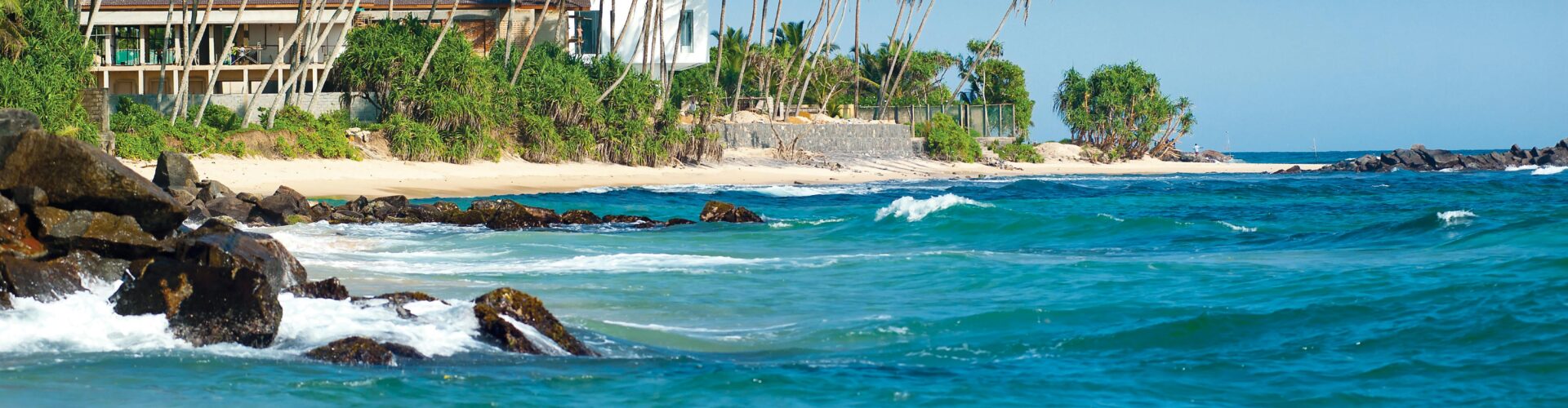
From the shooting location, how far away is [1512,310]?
10453mm

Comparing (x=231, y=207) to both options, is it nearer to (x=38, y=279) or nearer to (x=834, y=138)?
(x=38, y=279)

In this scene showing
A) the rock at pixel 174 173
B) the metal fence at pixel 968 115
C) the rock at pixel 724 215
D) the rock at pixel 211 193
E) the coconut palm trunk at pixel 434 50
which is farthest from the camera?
the metal fence at pixel 968 115

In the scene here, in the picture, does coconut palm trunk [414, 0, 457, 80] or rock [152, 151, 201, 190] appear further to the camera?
coconut palm trunk [414, 0, 457, 80]

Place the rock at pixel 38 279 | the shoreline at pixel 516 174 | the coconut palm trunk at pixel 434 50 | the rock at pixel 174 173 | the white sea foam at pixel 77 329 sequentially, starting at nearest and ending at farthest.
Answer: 1. the white sea foam at pixel 77 329
2. the rock at pixel 38 279
3. the rock at pixel 174 173
4. the shoreline at pixel 516 174
5. the coconut palm trunk at pixel 434 50

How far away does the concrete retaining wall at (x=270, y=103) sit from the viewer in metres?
37.4

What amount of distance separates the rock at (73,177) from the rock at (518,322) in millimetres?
3062

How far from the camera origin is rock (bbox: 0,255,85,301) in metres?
9.49

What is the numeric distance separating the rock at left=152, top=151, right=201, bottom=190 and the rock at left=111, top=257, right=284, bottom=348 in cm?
1504

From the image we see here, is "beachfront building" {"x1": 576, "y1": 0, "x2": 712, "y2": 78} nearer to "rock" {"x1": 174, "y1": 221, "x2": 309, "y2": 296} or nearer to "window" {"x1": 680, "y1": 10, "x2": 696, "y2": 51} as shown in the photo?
"window" {"x1": 680, "y1": 10, "x2": 696, "y2": 51}

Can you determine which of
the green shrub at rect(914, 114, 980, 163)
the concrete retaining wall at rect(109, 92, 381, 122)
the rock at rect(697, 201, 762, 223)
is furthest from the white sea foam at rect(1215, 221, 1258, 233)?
the green shrub at rect(914, 114, 980, 163)

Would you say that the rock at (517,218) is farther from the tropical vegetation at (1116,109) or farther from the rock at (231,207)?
the tropical vegetation at (1116,109)

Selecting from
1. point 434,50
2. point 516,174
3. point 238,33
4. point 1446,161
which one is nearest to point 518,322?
point 516,174

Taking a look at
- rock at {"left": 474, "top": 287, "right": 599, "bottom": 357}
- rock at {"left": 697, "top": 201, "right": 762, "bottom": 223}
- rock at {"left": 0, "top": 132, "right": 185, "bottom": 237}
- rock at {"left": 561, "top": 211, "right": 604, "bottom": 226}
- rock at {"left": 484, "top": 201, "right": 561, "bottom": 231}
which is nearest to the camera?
rock at {"left": 474, "top": 287, "right": 599, "bottom": 357}

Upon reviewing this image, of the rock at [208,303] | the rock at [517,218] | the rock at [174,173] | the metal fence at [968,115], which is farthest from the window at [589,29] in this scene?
the rock at [208,303]
